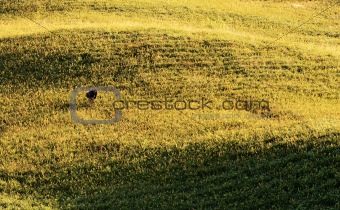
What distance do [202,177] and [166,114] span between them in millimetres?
7011

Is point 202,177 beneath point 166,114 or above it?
beneath

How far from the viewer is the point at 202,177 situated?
69.6 ft

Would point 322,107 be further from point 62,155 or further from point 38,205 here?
point 38,205

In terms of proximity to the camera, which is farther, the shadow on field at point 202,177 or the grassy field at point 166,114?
the grassy field at point 166,114

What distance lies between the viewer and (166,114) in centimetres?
2703

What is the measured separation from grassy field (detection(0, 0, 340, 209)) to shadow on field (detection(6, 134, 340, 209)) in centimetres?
6

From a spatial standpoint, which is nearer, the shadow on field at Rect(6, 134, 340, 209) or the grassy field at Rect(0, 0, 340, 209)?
the shadow on field at Rect(6, 134, 340, 209)

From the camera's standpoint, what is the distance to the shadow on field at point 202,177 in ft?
63.2

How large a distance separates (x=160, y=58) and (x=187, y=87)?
4996 mm

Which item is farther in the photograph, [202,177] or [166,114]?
[166,114]

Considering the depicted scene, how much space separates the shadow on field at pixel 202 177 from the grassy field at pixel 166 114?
6cm

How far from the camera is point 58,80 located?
104 ft

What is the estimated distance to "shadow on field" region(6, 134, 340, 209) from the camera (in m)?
19.2

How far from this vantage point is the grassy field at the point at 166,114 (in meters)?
20.4
